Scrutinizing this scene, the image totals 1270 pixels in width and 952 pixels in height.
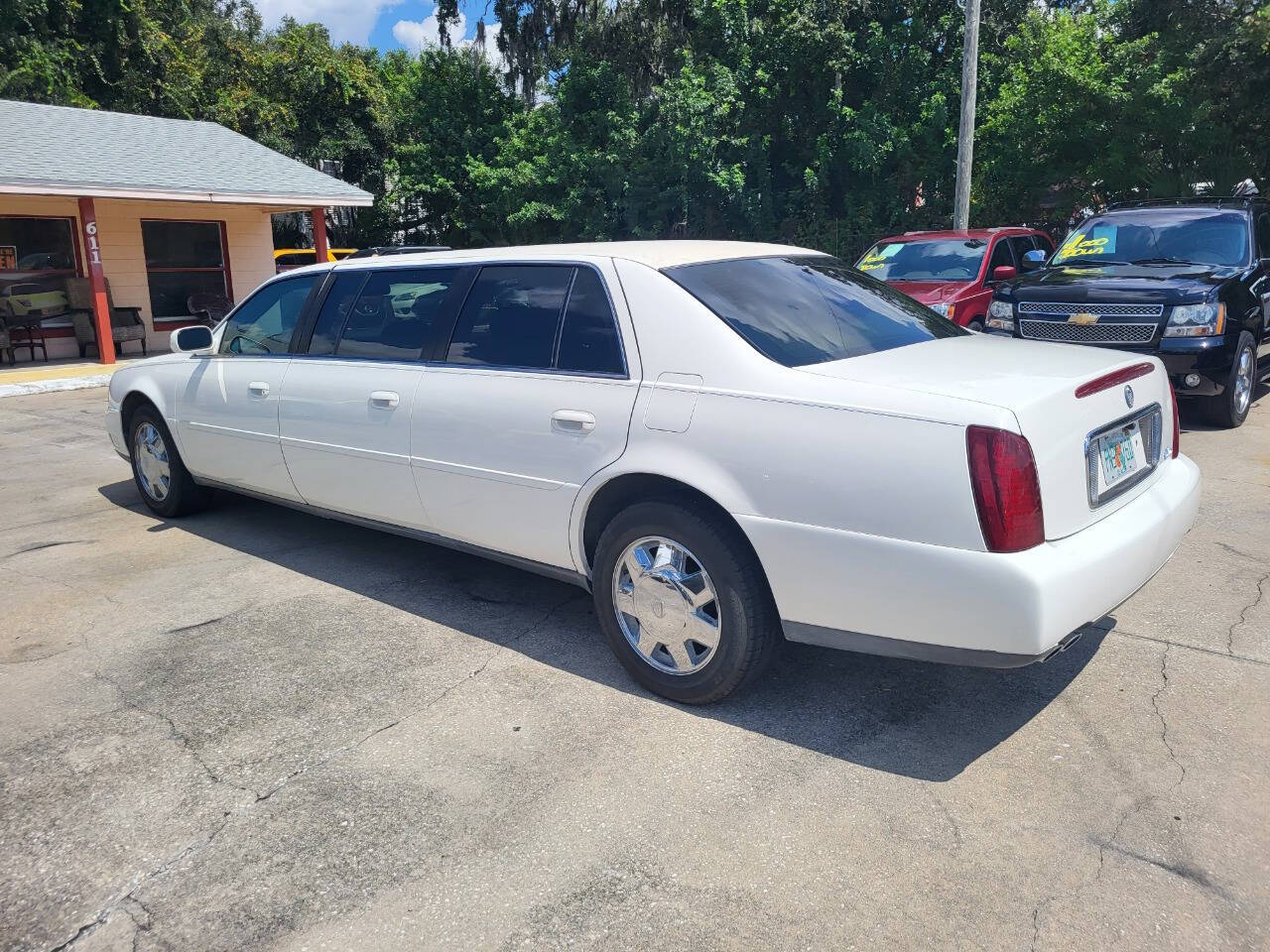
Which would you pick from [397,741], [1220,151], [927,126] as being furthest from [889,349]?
[927,126]

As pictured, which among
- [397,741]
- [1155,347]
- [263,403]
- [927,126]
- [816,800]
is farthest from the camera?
Answer: [927,126]

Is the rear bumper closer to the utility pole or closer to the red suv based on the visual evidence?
the red suv

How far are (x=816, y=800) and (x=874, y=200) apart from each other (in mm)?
19105

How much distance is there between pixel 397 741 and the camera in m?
3.53

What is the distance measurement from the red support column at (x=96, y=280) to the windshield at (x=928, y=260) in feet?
37.1

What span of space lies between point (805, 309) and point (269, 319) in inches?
127

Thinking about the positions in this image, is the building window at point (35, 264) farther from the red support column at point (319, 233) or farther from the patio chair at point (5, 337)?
the red support column at point (319, 233)

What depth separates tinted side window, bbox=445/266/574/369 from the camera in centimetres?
416

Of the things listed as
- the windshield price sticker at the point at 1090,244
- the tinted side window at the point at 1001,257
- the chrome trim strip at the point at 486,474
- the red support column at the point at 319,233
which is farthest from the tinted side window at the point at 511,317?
the red support column at the point at 319,233

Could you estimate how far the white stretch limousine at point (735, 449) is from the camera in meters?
3.03

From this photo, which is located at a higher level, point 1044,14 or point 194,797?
point 1044,14

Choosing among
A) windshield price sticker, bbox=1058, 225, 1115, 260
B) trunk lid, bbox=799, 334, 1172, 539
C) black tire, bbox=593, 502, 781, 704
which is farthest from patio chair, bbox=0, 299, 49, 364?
trunk lid, bbox=799, 334, 1172, 539

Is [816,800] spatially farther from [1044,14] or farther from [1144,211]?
[1044,14]

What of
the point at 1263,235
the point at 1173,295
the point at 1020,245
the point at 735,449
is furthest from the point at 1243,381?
the point at 735,449
